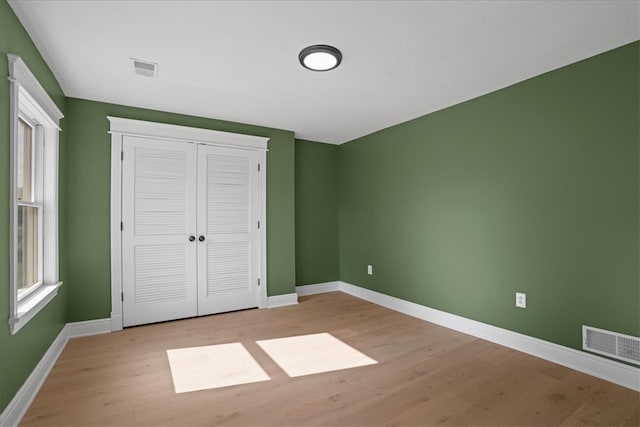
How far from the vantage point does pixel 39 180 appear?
2602 mm

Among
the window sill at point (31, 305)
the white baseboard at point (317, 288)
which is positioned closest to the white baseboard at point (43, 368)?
the window sill at point (31, 305)

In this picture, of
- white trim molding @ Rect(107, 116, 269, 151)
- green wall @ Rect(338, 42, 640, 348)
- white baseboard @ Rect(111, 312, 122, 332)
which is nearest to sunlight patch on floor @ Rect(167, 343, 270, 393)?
white baseboard @ Rect(111, 312, 122, 332)

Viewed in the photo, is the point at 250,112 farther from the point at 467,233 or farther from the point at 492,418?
the point at 492,418

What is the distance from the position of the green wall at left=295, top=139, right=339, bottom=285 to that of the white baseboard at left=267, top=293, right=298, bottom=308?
1.47 ft

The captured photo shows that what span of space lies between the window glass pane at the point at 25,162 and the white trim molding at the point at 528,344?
3783 millimetres

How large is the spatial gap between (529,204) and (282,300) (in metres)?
3.01

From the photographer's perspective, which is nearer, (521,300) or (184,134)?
(521,300)

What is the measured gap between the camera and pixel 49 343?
254 centimetres

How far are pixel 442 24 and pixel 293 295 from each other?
3.47 meters

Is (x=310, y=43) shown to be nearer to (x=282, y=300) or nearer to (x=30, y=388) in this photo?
(x=30, y=388)

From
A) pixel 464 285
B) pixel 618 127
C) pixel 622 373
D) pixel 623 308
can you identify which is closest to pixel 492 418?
pixel 622 373

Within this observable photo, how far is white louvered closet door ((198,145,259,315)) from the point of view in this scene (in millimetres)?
3771

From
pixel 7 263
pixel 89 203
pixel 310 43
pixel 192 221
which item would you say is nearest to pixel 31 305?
pixel 7 263

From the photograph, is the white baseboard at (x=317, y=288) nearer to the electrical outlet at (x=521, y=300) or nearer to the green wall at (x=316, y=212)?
the green wall at (x=316, y=212)
